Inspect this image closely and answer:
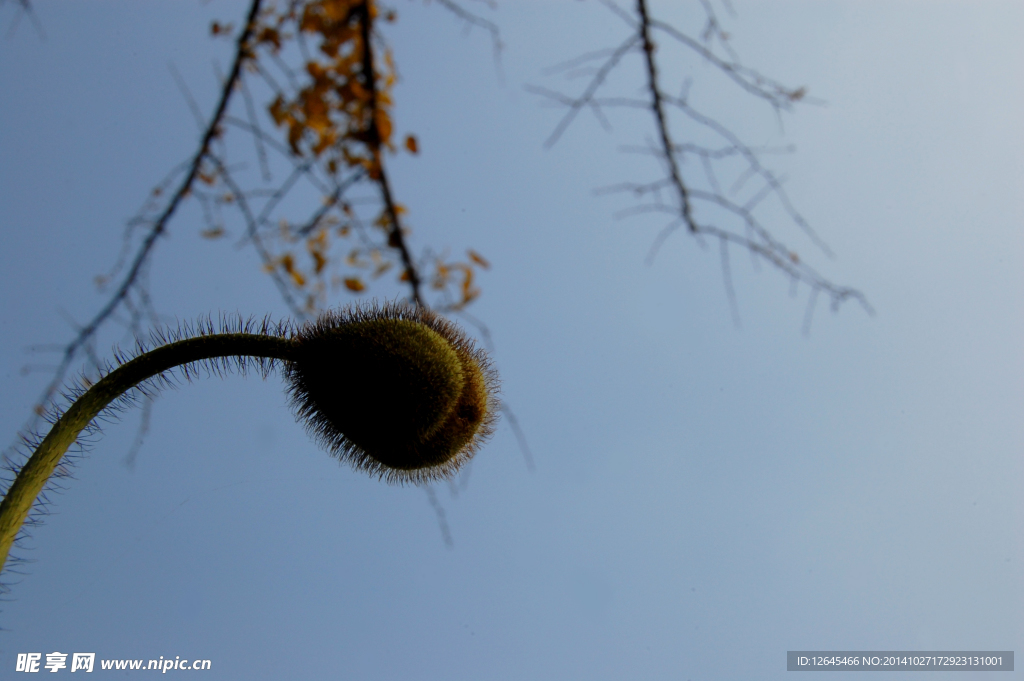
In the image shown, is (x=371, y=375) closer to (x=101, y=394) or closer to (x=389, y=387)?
(x=389, y=387)

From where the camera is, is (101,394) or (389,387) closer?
(101,394)

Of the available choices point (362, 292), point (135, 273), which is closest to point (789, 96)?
point (362, 292)

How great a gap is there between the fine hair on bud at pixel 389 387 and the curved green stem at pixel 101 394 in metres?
0.14

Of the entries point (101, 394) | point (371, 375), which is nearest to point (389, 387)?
point (371, 375)

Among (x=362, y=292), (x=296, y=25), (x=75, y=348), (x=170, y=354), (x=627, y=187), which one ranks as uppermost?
(x=296, y=25)

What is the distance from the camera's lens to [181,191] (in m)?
2.81

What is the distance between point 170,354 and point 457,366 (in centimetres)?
85

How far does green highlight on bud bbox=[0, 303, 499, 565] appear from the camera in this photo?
1.99m

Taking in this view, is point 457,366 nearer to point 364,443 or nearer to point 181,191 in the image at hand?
point 364,443

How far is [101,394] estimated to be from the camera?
1721 millimetres

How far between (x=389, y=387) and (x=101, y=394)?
0.76 metres

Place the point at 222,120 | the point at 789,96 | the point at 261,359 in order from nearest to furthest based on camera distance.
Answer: the point at 261,359 < the point at 789,96 < the point at 222,120

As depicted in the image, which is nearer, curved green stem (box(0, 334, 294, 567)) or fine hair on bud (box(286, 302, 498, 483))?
curved green stem (box(0, 334, 294, 567))

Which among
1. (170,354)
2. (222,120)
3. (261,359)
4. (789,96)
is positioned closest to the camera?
(170,354)
